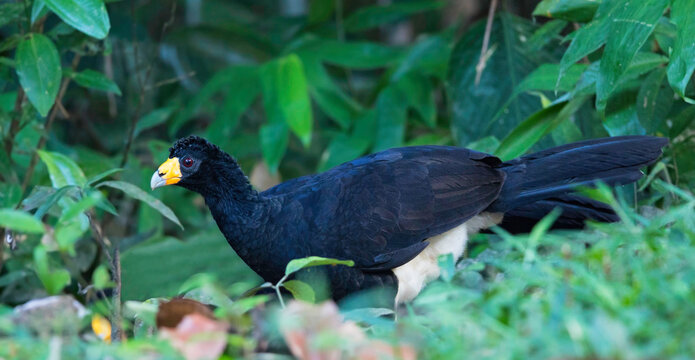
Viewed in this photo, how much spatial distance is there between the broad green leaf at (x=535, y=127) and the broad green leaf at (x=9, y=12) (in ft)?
6.97

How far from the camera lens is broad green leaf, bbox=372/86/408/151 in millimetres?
4758

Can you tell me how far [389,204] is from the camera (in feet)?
10.4

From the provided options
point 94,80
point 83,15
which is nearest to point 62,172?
point 83,15

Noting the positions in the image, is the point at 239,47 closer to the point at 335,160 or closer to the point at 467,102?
the point at 335,160

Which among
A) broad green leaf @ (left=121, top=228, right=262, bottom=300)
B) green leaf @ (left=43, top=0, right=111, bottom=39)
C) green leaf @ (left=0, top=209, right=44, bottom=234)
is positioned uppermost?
green leaf @ (left=43, top=0, right=111, bottom=39)

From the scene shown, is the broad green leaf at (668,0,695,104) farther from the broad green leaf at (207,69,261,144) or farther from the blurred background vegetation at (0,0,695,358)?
the broad green leaf at (207,69,261,144)

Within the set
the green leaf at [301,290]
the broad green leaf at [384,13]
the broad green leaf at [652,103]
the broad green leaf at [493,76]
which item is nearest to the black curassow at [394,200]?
the broad green leaf at [652,103]

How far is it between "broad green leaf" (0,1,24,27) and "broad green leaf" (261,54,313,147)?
149cm

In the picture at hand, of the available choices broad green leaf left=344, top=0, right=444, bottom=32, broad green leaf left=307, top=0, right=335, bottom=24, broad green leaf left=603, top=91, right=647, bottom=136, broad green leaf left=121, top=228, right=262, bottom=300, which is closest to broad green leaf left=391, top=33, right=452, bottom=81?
broad green leaf left=344, top=0, right=444, bottom=32

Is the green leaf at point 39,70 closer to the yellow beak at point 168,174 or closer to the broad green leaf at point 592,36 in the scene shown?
the yellow beak at point 168,174

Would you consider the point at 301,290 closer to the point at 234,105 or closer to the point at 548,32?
the point at 548,32

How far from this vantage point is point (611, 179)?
3.01 m

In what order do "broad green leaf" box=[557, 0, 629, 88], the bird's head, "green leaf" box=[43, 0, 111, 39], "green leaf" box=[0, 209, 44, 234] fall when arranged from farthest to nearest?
the bird's head
"green leaf" box=[43, 0, 111, 39]
"broad green leaf" box=[557, 0, 629, 88]
"green leaf" box=[0, 209, 44, 234]

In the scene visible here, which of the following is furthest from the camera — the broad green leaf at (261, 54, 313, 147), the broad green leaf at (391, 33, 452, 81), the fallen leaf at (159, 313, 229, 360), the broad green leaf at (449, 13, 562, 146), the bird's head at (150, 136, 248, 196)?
the broad green leaf at (391, 33, 452, 81)
